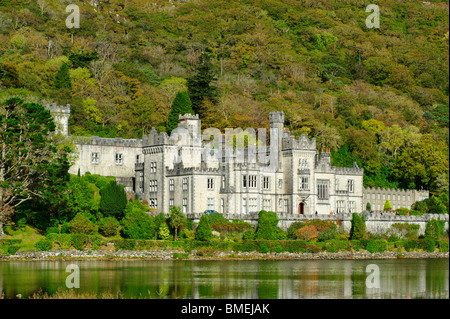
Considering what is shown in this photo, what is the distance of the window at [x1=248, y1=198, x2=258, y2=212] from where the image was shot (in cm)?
7807

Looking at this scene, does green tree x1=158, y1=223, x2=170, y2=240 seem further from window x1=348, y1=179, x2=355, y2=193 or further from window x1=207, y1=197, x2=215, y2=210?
window x1=348, y1=179, x2=355, y2=193

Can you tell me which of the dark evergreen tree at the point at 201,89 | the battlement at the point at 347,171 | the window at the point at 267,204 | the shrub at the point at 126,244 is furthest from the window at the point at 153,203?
the dark evergreen tree at the point at 201,89

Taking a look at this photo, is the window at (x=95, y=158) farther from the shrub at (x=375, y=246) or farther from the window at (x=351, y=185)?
the shrub at (x=375, y=246)

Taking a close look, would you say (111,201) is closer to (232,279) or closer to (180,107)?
(232,279)

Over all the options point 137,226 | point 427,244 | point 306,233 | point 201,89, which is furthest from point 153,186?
point 427,244

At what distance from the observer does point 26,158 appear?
218 feet

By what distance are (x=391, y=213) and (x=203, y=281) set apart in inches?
1685

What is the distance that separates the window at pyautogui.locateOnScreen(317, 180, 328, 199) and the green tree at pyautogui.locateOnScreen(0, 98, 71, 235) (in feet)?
90.9

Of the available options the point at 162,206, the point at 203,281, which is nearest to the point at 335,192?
the point at 162,206

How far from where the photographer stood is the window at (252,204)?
78.1 m

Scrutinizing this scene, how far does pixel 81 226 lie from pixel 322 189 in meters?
27.5

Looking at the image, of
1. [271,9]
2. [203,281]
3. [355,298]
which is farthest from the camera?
[271,9]
